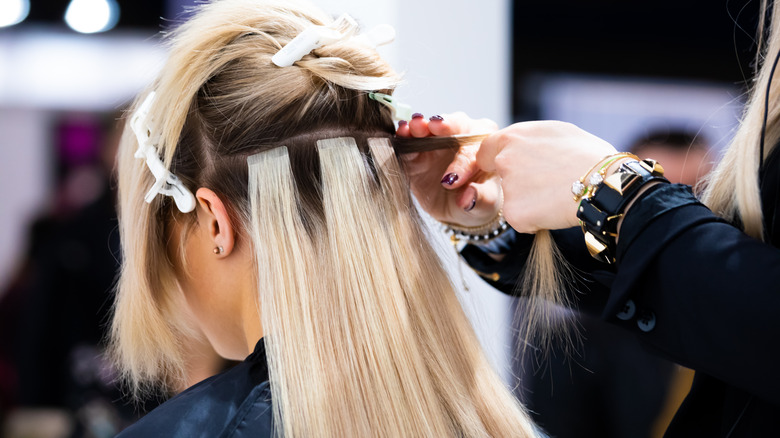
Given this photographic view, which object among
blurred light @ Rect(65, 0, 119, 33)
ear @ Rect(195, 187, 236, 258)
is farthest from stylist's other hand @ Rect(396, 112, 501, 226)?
blurred light @ Rect(65, 0, 119, 33)

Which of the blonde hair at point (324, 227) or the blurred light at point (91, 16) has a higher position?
the blonde hair at point (324, 227)

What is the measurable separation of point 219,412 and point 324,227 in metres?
0.26

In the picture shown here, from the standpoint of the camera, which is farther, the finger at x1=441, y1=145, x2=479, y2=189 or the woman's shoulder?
the finger at x1=441, y1=145, x2=479, y2=189

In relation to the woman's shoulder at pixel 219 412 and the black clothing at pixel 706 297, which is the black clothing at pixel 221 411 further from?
the black clothing at pixel 706 297

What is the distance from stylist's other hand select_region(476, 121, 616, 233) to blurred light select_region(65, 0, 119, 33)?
2147 mm

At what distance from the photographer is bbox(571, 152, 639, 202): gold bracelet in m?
0.72

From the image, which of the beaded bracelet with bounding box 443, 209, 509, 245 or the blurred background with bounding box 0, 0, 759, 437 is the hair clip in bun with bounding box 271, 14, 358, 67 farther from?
the blurred background with bounding box 0, 0, 759, 437

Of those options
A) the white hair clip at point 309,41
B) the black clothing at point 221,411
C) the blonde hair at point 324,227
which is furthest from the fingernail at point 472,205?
the black clothing at point 221,411

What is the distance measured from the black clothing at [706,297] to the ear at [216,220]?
48 cm

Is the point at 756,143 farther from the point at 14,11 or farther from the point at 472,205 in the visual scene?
the point at 14,11

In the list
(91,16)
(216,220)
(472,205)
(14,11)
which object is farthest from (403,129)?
(14,11)

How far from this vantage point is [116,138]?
2.56m

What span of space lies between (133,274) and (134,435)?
29cm

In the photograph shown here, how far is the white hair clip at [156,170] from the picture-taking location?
2.94 feet
